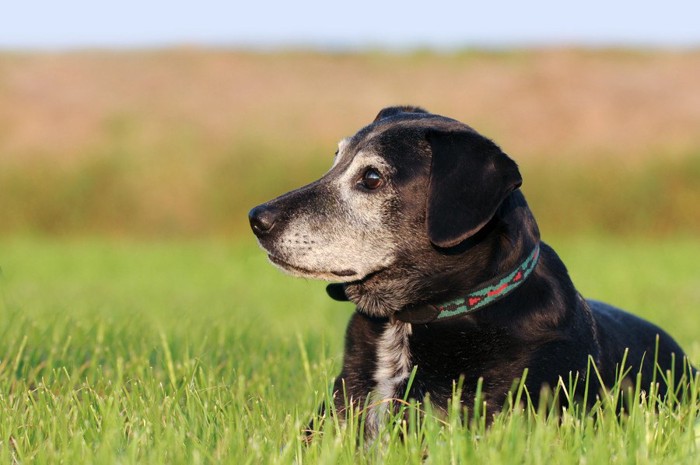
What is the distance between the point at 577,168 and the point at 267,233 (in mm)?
19743

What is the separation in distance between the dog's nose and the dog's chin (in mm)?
147

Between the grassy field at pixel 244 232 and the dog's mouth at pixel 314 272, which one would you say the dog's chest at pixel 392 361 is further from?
the dog's mouth at pixel 314 272

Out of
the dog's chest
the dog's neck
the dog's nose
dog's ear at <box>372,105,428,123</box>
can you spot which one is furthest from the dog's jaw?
dog's ear at <box>372,105,428,123</box>

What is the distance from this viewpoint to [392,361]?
469cm

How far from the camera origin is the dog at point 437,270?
4453 mm

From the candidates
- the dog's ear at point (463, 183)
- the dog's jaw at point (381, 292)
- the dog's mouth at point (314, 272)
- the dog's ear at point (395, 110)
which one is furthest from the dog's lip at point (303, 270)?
the dog's ear at point (395, 110)

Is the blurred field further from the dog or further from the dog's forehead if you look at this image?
the dog

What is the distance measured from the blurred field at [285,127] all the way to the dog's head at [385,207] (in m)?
17.7

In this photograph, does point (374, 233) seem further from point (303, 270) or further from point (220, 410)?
point (220, 410)

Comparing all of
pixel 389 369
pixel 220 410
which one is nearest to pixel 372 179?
pixel 389 369

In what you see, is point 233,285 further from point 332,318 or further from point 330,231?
point 330,231

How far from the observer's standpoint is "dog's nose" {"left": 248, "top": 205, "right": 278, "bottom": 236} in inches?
182

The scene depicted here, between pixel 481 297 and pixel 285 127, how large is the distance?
26.4 meters

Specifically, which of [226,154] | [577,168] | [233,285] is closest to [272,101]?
[226,154]
